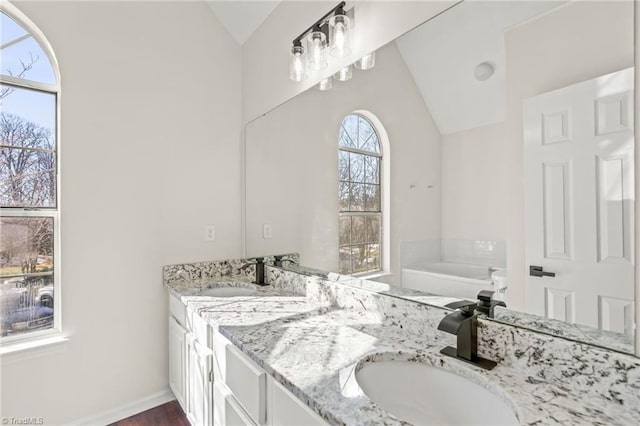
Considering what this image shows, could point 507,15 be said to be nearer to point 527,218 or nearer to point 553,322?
point 527,218

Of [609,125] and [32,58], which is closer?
[609,125]

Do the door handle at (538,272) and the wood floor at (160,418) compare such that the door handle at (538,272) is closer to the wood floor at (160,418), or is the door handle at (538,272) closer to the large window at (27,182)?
the wood floor at (160,418)

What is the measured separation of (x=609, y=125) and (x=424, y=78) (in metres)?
0.64

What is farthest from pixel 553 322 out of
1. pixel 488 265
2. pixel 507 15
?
pixel 507 15

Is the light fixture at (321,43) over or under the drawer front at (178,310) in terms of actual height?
A: over

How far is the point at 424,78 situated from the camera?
49.3 inches

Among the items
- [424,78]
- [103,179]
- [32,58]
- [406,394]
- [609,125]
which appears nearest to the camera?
[609,125]

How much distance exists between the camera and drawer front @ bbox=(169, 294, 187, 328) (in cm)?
186

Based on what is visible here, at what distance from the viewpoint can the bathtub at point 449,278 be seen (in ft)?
3.49

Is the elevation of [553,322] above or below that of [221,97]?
below

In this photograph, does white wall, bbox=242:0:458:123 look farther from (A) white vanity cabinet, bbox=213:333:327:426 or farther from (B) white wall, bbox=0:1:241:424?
(A) white vanity cabinet, bbox=213:333:327:426

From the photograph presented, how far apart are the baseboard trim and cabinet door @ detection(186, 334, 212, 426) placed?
18.0 inches

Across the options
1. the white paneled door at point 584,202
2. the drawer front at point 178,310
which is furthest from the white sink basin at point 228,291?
the white paneled door at point 584,202

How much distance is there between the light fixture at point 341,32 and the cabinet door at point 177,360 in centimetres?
174
